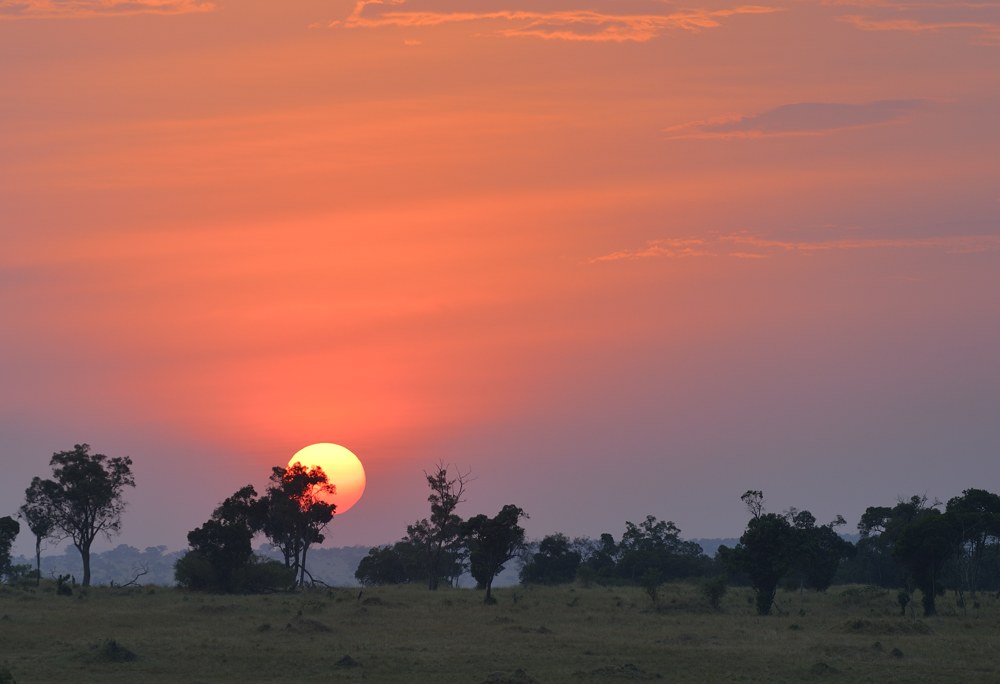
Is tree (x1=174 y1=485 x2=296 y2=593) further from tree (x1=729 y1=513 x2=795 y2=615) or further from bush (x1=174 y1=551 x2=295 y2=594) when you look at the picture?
tree (x1=729 y1=513 x2=795 y2=615)

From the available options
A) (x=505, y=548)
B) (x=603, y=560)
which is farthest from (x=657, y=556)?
(x=505, y=548)

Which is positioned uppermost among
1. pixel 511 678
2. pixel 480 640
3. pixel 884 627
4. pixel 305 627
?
pixel 884 627

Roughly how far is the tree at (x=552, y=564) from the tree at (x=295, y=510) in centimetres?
3209

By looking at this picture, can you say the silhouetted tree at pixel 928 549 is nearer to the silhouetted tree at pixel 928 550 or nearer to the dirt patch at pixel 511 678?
the silhouetted tree at pixel 928 550

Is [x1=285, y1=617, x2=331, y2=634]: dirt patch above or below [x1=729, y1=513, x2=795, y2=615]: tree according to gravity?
below

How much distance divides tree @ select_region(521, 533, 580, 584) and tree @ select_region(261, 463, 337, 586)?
1263 inches

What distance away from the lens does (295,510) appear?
4198 inches

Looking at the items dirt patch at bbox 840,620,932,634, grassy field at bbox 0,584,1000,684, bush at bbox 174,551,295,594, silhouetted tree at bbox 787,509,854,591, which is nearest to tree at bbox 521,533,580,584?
silhouetted tree at bbox 787,509,854,591

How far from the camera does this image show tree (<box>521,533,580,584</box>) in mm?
133625

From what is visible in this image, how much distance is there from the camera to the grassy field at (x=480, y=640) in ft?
168

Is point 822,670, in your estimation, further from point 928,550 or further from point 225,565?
point 225,565

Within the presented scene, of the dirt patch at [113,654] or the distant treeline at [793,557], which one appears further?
the distant treeline at [793,557]

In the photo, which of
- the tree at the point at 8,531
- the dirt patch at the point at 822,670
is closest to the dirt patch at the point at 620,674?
the dirt patch at the point at 822,670

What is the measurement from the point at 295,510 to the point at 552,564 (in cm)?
3817
